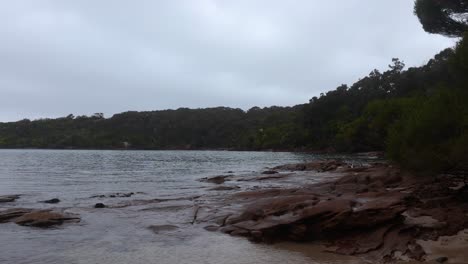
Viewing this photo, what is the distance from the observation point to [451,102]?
20125mm

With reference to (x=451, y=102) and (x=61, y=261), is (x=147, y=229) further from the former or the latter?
(x=451, y=102)

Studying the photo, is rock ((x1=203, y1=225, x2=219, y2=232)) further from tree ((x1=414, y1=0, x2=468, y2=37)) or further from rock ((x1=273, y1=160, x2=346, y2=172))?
rock ((x1=273, y1=160, x2=346, y2=172))

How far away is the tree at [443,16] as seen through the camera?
124 feet

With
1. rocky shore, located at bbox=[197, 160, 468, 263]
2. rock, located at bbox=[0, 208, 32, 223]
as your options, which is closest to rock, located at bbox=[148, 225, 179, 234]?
rocky shore, located at bbox=[197, 160, 468, 263]

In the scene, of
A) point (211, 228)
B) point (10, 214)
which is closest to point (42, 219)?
point (10, 214)

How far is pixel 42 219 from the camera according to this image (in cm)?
1952

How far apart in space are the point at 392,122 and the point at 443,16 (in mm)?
32849

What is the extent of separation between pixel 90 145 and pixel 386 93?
120m

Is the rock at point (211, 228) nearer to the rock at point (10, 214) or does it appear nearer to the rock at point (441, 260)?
the rock at point (441, 260)

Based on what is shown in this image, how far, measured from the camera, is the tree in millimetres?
37906

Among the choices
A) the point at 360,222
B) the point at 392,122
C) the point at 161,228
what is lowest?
the point at 161,228

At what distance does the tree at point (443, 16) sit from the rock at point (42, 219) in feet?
106

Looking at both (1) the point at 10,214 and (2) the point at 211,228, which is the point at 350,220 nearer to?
(2) the point at 211,228

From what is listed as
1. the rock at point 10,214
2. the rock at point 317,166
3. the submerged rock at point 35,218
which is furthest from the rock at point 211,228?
the rock at point 317,166
